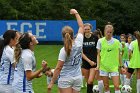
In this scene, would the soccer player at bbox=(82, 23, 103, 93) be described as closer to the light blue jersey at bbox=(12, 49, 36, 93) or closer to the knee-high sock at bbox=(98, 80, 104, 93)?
the knee-high sock at bbox=(98, 80, 104, 93)

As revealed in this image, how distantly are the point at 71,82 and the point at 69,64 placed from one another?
0.41 meters

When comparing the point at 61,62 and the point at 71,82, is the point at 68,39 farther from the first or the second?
the point at 71,82

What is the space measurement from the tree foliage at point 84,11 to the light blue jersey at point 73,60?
3990 centimetres

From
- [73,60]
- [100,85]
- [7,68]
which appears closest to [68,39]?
[73,60]

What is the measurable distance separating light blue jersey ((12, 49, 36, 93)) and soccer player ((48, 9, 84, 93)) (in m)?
1.25

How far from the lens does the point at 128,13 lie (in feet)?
179

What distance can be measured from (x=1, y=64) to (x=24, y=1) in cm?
4253

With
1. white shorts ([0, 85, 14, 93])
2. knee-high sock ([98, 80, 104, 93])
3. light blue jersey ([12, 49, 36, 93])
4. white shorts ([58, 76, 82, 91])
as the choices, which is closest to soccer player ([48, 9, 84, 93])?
white shorts ([58, 76, 82, 91])

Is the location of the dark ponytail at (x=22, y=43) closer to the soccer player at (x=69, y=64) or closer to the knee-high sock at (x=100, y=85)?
the soccer player at (x=69, y=64)

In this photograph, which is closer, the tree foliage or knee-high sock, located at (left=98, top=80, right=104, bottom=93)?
knee-high sock, located at (left=98, top=80, right=104, bottom=93)

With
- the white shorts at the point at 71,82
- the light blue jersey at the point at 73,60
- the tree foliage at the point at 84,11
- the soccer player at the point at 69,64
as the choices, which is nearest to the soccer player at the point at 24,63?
the soccer player at the point at 69,64

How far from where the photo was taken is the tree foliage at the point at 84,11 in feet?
164

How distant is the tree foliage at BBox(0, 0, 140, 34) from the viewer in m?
50.1

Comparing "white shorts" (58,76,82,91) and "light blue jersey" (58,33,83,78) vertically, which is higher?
"light blue jersey" (58,33,83,78)
